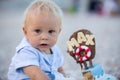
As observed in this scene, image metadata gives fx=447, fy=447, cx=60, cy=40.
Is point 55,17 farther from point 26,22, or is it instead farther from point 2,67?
point 2,67

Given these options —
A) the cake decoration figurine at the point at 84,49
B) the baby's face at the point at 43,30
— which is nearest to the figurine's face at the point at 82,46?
the cake decoration figurine at the point at 84,49

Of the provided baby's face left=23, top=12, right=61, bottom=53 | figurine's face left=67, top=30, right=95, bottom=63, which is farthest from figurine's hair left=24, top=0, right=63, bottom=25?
figurine's face left=67, top=30, right=95, bottom=63

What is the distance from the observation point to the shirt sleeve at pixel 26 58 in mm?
2180

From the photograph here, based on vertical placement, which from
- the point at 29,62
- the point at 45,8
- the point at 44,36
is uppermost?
the point at 45,8

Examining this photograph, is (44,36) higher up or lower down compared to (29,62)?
higher up

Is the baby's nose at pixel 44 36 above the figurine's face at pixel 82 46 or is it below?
above

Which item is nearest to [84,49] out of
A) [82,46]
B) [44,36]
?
[82,46]

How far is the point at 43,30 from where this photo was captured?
222cm

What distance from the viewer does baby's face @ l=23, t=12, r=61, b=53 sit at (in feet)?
7.24

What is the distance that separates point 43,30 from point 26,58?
0.16 metres

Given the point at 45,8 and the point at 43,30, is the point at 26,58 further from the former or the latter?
the point at 45,8

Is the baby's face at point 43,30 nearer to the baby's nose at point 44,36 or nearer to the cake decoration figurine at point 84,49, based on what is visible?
the baby's nose at point 44,36

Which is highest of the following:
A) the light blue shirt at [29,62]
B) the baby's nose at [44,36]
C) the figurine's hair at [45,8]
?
the figurine's hair at [45,8]

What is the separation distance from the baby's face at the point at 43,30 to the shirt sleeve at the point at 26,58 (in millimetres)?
44
